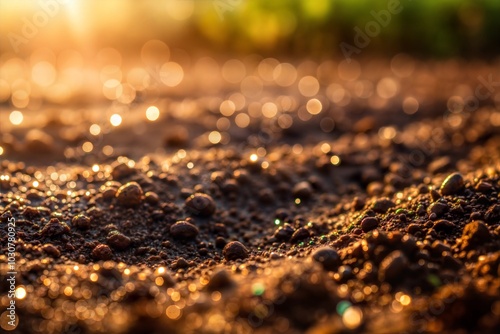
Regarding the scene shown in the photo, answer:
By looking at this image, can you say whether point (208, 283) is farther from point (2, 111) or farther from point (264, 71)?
point (264, 71)

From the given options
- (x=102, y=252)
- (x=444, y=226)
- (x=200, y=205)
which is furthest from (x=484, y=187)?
(x=102, y=252)

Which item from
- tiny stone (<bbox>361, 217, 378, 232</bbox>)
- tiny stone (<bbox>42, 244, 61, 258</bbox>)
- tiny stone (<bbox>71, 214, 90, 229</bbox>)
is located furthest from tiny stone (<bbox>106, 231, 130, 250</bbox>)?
tiny stone (<bbox>361, 217, 378, 232</bbox>)

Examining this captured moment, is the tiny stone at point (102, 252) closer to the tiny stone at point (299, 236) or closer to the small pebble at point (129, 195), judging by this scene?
the small pebble at point (129, 195)

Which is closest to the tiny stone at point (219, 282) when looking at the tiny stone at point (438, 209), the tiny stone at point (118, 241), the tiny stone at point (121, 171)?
the tiny stone at point (118, 241)

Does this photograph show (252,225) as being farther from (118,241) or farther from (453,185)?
(453,185)

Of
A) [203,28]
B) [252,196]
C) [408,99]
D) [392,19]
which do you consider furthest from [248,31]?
[252,196]
